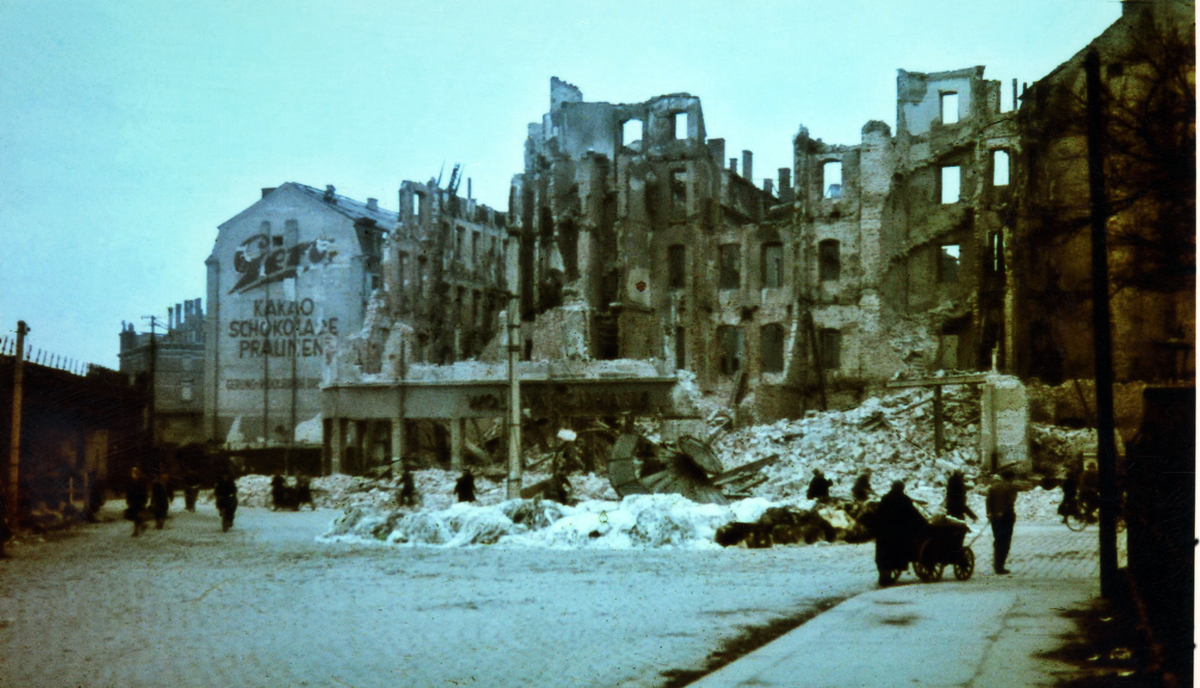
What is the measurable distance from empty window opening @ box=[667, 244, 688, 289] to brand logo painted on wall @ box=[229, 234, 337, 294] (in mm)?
3459

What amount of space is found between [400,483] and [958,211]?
247 inches

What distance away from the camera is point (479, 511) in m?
11.9

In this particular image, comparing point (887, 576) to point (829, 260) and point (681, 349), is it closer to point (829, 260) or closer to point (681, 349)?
point (829, 260)

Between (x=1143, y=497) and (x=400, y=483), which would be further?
(x=400, y=483)

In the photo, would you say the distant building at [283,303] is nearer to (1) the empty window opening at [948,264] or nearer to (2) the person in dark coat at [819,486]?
(2) the person in dark coat at [819,486]

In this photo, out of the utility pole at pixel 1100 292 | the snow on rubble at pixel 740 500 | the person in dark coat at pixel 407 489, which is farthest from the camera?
the person in dark coat at pixel 407 489

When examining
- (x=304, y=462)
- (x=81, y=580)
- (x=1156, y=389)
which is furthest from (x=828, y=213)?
(x=81, y=580)

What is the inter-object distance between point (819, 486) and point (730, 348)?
1.60m

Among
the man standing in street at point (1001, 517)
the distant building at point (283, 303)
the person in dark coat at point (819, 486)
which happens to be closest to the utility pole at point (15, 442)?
the distant building at point (283, 303)

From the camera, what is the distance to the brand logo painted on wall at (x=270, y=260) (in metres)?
9.63

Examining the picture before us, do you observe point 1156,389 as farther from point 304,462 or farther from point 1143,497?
point 304,462

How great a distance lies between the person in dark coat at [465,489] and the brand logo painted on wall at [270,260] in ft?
10.3

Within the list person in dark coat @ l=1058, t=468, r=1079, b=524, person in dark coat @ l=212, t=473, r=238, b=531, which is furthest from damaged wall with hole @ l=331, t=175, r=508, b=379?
person in dark coat @ l=1058, t=468, r=1079, b=524

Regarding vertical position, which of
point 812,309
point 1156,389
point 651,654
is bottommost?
point 651,654
